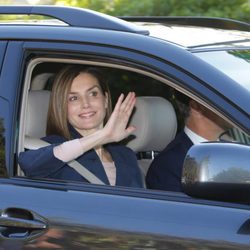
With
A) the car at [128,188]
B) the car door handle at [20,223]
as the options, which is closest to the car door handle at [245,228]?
the car at [128,188]

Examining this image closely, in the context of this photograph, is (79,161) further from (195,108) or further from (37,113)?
(195,108)

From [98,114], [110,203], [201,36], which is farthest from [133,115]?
[110,203]

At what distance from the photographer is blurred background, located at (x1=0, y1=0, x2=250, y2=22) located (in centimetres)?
690

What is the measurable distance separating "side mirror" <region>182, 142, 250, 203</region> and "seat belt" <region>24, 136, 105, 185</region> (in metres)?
0.74

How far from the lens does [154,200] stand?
317 cm

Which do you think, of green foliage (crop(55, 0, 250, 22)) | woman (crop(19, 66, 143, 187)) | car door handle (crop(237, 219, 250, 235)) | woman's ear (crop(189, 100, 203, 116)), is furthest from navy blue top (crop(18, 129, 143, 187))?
green foliage (crop(55, 0, 250, 22))

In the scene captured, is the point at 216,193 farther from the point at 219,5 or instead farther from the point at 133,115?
the point at 219,5

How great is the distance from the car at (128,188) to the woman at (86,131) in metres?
0.11

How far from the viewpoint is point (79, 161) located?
→ 376cm

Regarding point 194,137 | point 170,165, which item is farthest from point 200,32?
point 170,165

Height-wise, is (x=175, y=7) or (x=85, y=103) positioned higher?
(x=175, y=7)

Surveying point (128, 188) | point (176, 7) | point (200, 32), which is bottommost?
point (128, 188)

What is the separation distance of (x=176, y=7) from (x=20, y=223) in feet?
13.2

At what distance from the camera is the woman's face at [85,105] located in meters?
3.89
